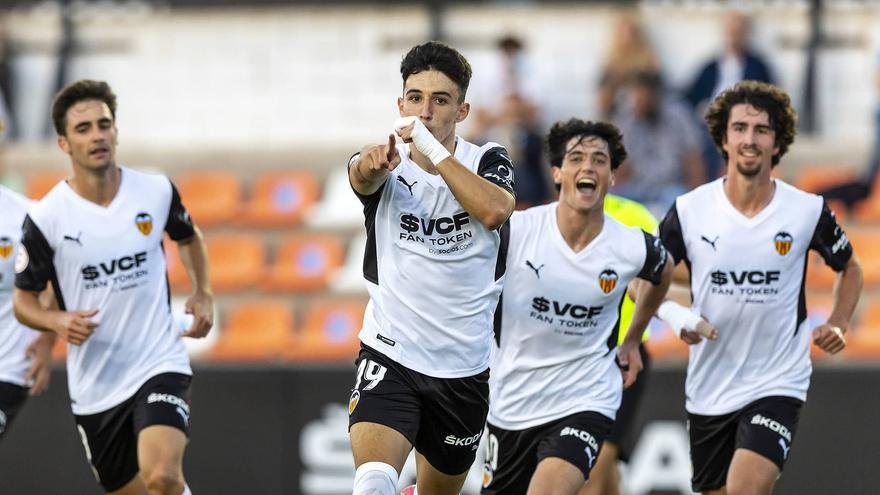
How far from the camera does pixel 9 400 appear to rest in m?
9.07

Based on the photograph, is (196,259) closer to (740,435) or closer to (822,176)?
(740,435)

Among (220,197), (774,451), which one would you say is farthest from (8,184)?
(774,451)

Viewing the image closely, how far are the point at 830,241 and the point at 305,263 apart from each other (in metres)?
8.05

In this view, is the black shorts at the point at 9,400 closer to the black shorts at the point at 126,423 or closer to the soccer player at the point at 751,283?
the black shorts at the point at 126,423

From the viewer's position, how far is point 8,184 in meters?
16.2

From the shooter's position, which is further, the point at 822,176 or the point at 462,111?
the point at 822,176

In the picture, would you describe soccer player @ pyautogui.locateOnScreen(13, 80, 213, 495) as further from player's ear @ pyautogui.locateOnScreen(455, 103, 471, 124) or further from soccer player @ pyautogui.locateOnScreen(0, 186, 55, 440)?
player's ear @ pyautogui.locateOnScreen(455, 103, 471, 124)

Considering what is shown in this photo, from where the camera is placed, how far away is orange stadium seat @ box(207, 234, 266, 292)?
1546cm

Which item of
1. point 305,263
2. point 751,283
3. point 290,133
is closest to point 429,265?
point 751,283

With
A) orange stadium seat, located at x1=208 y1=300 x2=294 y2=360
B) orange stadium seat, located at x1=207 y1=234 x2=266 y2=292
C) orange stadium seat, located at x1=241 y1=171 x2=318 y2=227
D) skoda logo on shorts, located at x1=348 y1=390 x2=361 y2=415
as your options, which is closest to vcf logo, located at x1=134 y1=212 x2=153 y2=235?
skoda logo on shorts, located at x1=348 y1=390 x2=361 y2=415

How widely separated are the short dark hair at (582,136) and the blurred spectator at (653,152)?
5.50 meters

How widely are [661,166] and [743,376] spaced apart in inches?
232

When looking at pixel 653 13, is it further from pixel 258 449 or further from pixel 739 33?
pixel 258 449

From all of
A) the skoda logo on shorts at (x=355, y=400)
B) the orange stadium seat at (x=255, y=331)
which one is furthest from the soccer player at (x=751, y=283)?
the orange stadium seat at (x=255, y=331)
